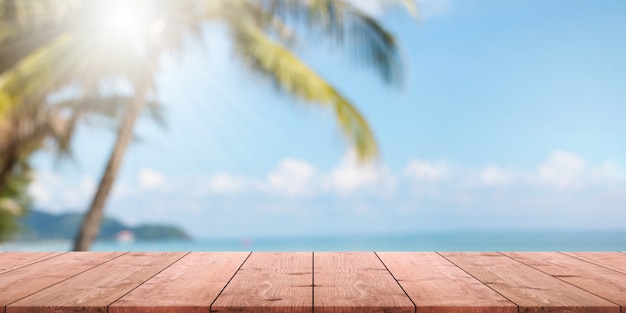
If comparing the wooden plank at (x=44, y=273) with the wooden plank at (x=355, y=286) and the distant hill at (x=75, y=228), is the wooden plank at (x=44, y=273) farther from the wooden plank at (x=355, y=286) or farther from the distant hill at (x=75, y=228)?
the distant hill at (x=75, y=228)

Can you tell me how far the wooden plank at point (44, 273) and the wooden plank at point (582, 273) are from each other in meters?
1.26

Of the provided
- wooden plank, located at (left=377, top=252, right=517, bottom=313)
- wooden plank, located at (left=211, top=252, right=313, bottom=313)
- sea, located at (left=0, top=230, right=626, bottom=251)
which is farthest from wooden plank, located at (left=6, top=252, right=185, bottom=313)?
sea, located at (left=0, top=230, right=626, bottom=251)

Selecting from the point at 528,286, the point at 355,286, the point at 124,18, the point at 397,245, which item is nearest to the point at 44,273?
the point at 355,286

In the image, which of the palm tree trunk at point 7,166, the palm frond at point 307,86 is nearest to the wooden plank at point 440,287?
the palm frond at point 307,86

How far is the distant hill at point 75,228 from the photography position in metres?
27.4

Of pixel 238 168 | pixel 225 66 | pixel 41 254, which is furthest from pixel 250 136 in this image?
pixel 41 254

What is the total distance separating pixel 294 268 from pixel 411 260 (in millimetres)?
369

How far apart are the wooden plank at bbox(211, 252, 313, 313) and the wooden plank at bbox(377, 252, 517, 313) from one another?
0.23m

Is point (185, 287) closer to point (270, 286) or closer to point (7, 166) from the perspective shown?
point (270, 286)

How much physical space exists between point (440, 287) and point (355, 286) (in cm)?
19

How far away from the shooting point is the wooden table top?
1177mm

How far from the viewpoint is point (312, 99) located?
5.43m

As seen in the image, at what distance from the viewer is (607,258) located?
1873 mm

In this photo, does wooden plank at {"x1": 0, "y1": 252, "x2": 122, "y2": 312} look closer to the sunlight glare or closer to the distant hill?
the sunlight glare
